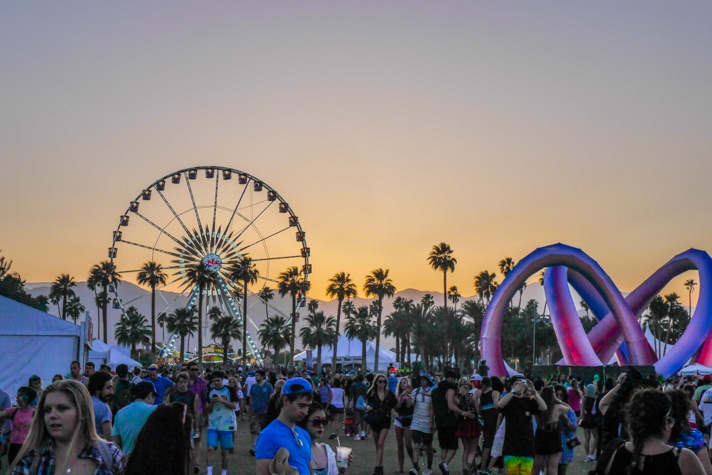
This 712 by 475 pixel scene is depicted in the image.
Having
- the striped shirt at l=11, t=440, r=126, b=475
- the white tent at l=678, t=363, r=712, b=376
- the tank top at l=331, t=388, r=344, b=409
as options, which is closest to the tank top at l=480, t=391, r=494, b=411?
the tank top at l=331, t=388, r=344, b=409

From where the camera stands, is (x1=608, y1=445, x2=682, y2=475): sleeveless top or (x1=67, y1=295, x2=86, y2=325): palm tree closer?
(x1=608, y1=445, x2=682, y2=475): sleeveless top

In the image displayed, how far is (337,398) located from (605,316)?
27567mm

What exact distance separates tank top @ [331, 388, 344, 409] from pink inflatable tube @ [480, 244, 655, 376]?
1930 centimetres

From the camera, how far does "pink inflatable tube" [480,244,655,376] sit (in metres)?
42.5

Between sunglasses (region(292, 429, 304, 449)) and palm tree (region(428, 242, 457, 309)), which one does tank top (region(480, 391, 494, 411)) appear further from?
palm tree (region(428, 242, 457, 309))

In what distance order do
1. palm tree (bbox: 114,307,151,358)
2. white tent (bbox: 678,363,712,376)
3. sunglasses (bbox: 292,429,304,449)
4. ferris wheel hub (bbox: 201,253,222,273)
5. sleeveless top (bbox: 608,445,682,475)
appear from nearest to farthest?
1. sleeveless top (bbox: 608,445,682,475)
2. sunglasses (bbox: 292,429,304,449)
3. white tent (bbox: 678,363,712,376)
4. ferris wheel hub (bbox: 201,253,222,273)
5. palm tree (bbox: 114,307,151,358)

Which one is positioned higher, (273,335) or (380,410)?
(273,335)

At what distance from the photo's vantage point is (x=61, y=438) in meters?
4.43

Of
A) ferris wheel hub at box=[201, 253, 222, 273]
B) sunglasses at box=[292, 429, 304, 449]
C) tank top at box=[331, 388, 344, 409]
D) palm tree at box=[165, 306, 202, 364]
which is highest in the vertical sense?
palm tree at box=[165, 306, 202, 364]

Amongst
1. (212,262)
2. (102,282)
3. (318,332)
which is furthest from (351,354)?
(212,262)

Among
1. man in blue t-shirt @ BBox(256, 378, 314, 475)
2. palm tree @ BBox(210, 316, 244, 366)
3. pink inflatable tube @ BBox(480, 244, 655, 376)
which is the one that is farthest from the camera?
palm tree @ BBox(210, 316, 244, 366)

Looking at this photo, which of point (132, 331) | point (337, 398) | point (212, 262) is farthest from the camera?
point (132, 331)

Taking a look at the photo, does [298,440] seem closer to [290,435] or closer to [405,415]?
[290,435]

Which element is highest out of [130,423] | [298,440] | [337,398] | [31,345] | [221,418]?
[31,345]
